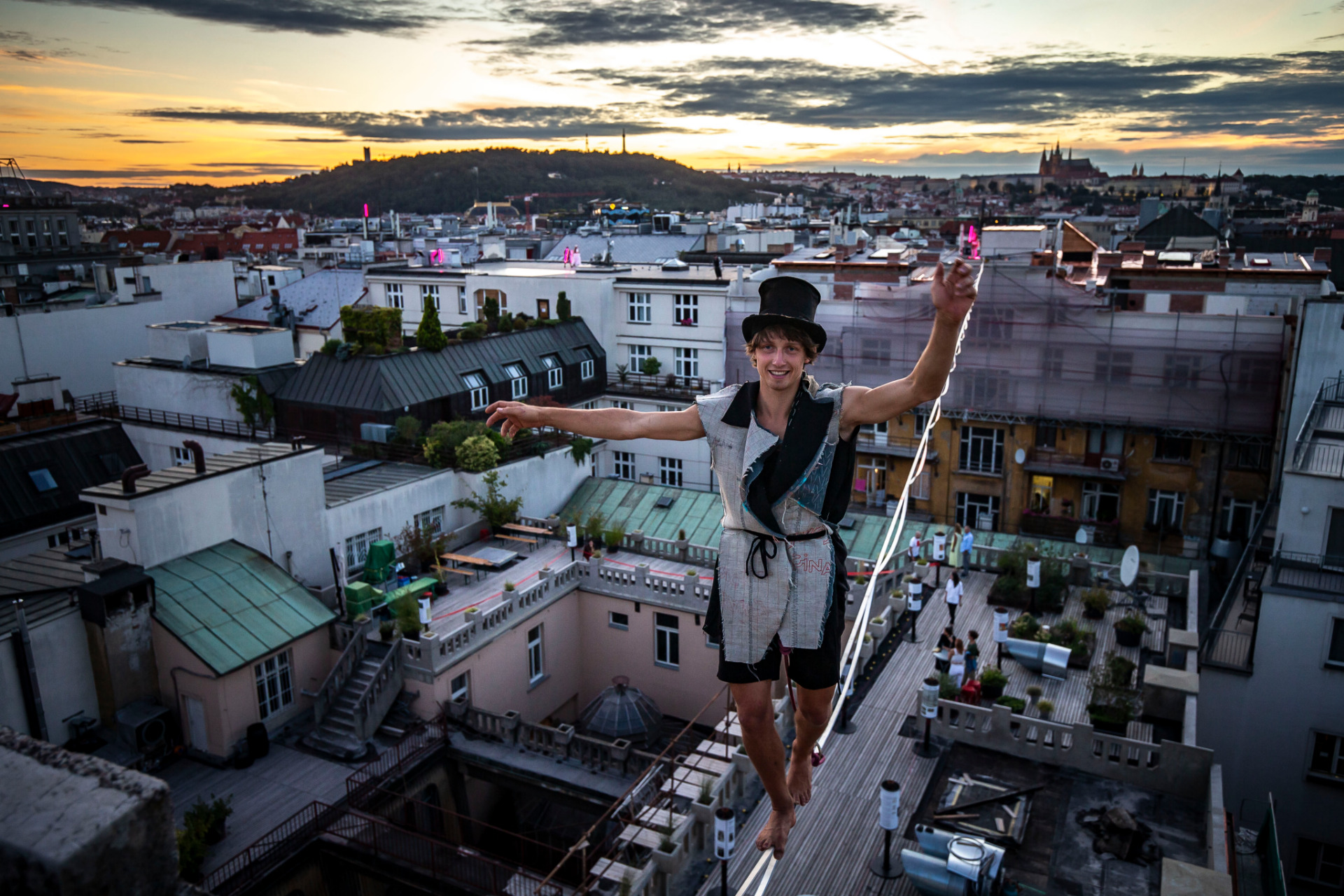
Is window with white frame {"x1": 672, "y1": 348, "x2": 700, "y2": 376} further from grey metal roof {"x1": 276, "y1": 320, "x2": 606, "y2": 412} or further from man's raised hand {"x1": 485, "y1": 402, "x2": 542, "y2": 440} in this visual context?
man's raised hand {"x1": 485, "y1": 402, "x2": 542, "y2": 440}

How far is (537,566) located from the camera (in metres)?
31.1

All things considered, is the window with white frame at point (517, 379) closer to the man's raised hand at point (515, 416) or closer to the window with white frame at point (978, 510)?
the window with white frame at point (978, 510)

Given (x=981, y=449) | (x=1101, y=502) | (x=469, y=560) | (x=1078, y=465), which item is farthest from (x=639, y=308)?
(x=1101, y=502)

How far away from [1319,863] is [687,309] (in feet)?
108

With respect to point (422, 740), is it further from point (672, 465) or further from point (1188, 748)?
point (672, 465)

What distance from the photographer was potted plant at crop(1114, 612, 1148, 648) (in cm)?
2312

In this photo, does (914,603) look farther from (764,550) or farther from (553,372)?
(553,372)

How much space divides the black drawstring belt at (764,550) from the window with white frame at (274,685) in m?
21.9

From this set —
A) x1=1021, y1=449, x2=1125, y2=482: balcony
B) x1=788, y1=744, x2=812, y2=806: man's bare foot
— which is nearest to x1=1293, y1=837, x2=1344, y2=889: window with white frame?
x1=1021, y1=449, x2=1125, y2=482: balcony

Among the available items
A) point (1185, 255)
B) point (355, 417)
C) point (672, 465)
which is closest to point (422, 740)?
point (355, 417)

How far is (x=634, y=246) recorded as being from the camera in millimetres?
69062

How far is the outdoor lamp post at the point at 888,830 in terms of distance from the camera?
14.4 metres

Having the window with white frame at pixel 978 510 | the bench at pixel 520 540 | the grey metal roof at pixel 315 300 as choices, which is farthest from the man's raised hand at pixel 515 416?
the grey metal roof at pixel 315 300

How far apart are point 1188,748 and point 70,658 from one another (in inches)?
964
